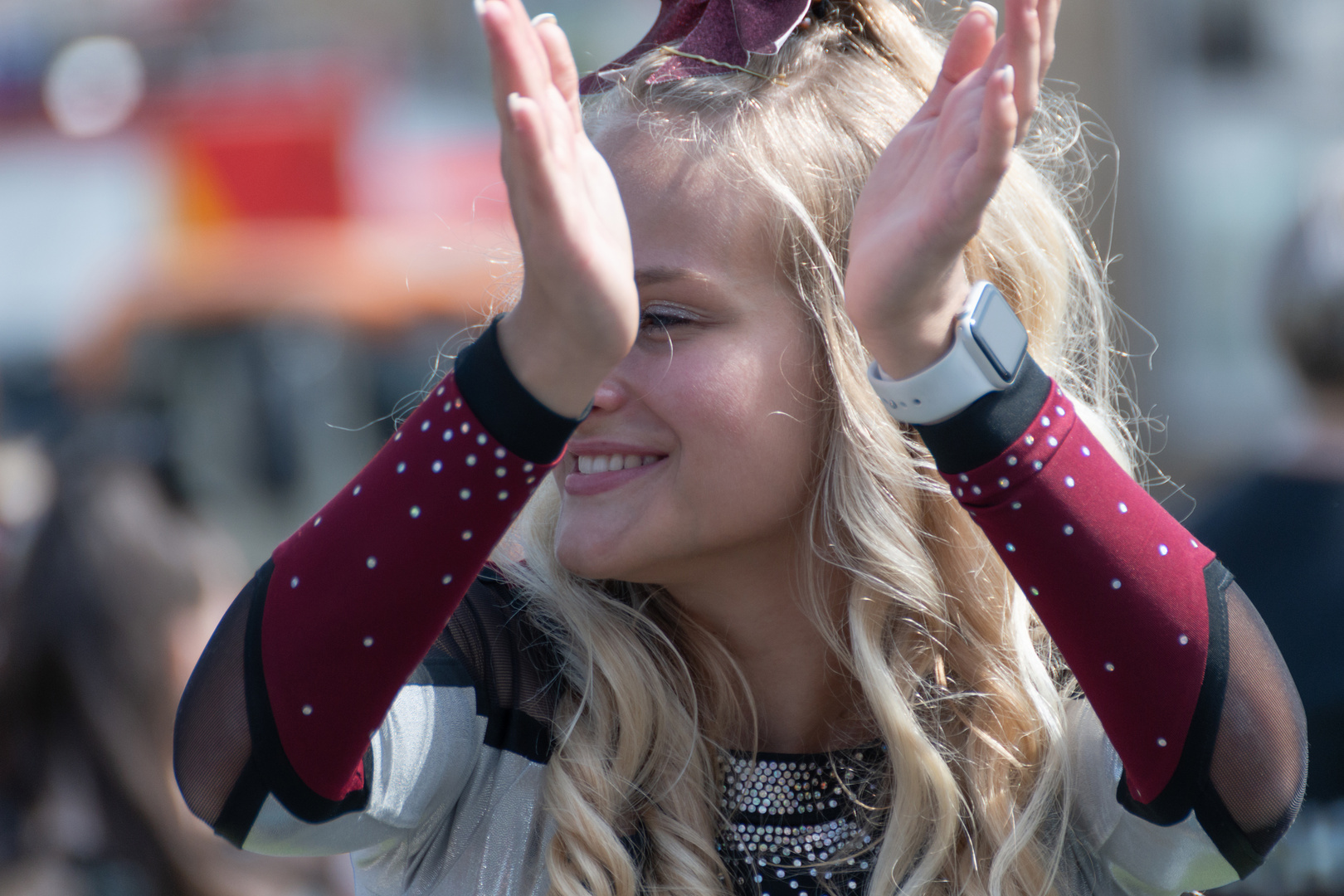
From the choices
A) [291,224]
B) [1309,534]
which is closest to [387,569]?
[1309,534]

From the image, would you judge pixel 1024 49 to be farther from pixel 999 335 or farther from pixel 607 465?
pixel 607 465

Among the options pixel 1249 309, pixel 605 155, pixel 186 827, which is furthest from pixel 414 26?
pixel 605 155

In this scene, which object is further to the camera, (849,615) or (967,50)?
(849,615)

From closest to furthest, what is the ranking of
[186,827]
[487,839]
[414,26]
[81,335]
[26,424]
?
1. [487,839]
2. [186,827]
3. [81,335]
4. [26,424]
5. [414,26]

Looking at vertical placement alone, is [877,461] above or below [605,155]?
below

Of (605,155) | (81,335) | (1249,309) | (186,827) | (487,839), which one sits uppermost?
(605,155)

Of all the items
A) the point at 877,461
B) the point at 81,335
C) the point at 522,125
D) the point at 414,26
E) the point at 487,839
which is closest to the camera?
the point at 522,125

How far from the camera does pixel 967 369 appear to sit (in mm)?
1203

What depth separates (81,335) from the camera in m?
8.09

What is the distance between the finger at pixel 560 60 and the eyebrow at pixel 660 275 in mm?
321

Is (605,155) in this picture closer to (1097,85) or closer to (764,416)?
(764,416)

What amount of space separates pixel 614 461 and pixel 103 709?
69.4 inches

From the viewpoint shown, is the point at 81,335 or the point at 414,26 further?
the point at 414,26

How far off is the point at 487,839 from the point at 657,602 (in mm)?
376
